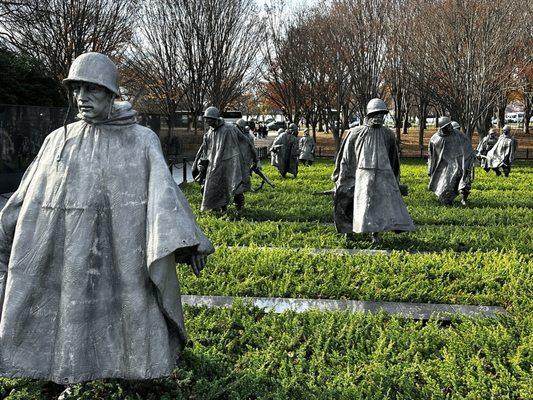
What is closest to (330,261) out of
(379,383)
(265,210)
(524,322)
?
(524,322)

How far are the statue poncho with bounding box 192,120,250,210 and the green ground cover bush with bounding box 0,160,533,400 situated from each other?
4.37 ft

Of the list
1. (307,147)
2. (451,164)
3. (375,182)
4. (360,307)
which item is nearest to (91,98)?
(360,307)

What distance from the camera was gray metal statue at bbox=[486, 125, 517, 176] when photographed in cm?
1888

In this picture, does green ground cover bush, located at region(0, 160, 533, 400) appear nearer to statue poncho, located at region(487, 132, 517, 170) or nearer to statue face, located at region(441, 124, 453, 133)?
statue face, located at region(441, 124, 453, 133)

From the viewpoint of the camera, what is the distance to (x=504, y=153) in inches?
747

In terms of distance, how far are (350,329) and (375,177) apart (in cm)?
343

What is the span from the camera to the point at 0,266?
11.0ft

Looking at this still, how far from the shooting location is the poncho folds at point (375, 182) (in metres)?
7.97

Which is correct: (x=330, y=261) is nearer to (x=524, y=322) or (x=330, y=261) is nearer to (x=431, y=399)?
(x=524, y=322)

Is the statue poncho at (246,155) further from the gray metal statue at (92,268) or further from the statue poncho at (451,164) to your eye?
the gray metal statue at (92,268)

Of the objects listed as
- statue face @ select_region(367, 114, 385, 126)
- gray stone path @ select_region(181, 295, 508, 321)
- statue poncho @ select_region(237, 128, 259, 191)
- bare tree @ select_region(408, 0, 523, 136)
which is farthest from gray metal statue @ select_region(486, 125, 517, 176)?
gray stone path @ select_region(181, 295, 508, 321)

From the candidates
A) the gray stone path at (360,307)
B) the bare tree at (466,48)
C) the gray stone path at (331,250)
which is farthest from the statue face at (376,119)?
the bare tree at (466,48)

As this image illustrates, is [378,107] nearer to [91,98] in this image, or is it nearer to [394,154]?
[394,154]

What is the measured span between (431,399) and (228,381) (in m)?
1.37
